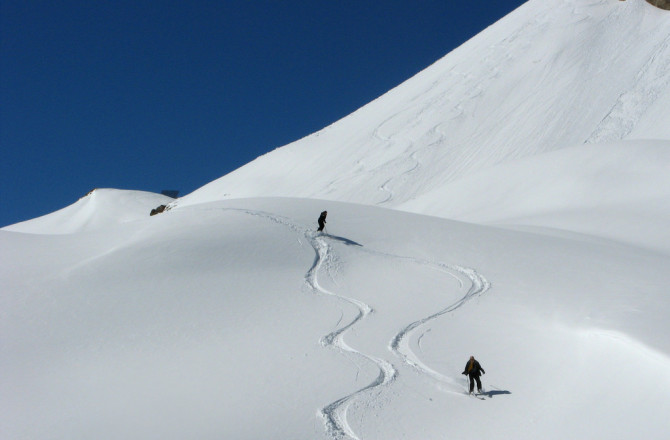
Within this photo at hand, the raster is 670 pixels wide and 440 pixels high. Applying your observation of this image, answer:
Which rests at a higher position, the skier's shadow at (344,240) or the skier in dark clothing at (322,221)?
the skier in dark clothing at (322,221)

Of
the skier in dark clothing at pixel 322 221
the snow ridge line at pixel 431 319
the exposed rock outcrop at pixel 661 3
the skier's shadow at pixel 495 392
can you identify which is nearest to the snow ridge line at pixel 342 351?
the snow ridge line at pixel 431 319

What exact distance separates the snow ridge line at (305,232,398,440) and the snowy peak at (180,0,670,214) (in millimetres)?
22001

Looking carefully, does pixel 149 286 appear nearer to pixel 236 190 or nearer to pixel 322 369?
pixel 322 369

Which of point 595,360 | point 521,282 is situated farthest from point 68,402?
point 521,282

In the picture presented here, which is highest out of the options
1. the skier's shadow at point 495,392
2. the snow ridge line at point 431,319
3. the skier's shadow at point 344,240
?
the skier's shadow at point 344,240

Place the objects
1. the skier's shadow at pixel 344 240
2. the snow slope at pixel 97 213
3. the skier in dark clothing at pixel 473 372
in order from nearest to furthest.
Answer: the skier in dark clothing at pixel 473 372 → the skier's shadow at pixel 344 240 → the snow slope at pixel 97 213

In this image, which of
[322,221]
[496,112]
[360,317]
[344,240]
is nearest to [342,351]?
[360,317]

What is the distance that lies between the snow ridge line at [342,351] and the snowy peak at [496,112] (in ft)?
72.2

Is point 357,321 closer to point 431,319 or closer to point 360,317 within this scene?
point 360,317

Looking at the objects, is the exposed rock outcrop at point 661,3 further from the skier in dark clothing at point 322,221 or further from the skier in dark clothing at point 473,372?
the skier in dark clothing at point 473,372

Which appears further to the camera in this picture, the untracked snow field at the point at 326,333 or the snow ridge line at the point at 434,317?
the snow ridge line at the point at 434,317

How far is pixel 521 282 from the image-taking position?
15.2m

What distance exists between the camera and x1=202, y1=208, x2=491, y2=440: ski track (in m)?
9.76

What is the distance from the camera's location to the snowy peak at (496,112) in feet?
139
